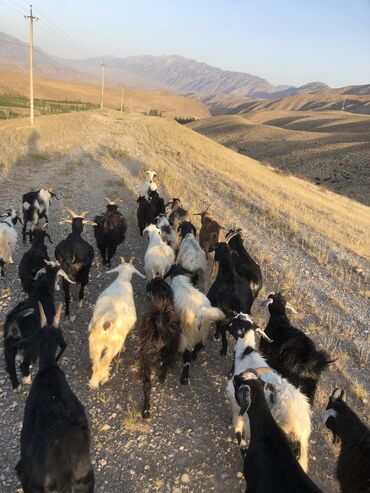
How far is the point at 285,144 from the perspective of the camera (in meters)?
54.6

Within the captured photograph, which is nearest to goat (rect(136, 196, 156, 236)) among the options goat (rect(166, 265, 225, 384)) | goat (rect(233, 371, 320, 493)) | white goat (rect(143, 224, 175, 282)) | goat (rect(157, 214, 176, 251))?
goat (rect(157, 214, 176, 251))

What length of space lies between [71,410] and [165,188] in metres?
12.9

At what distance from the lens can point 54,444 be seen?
122 inches

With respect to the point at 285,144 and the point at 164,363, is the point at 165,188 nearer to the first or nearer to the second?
the point at 164,363

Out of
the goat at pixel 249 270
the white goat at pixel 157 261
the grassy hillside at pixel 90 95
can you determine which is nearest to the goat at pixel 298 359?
the goat at pixel 249 270

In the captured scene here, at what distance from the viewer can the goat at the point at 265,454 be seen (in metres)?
3.12

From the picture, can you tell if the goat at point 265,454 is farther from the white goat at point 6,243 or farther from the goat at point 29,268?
the white goat at point 6,243

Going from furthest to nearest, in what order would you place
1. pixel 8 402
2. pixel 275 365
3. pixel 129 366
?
pixel 129 366 < pixel 275 365 < pixel 8 402

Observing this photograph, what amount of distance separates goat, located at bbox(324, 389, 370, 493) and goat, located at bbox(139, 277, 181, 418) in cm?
207

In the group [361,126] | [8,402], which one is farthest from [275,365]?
[361,126]

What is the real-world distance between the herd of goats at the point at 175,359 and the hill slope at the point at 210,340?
0.99 feet

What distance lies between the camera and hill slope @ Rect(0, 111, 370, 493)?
14.2ft

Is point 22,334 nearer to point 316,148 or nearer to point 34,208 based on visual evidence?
point 34,208

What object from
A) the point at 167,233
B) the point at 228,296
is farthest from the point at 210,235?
the point at 228,296
